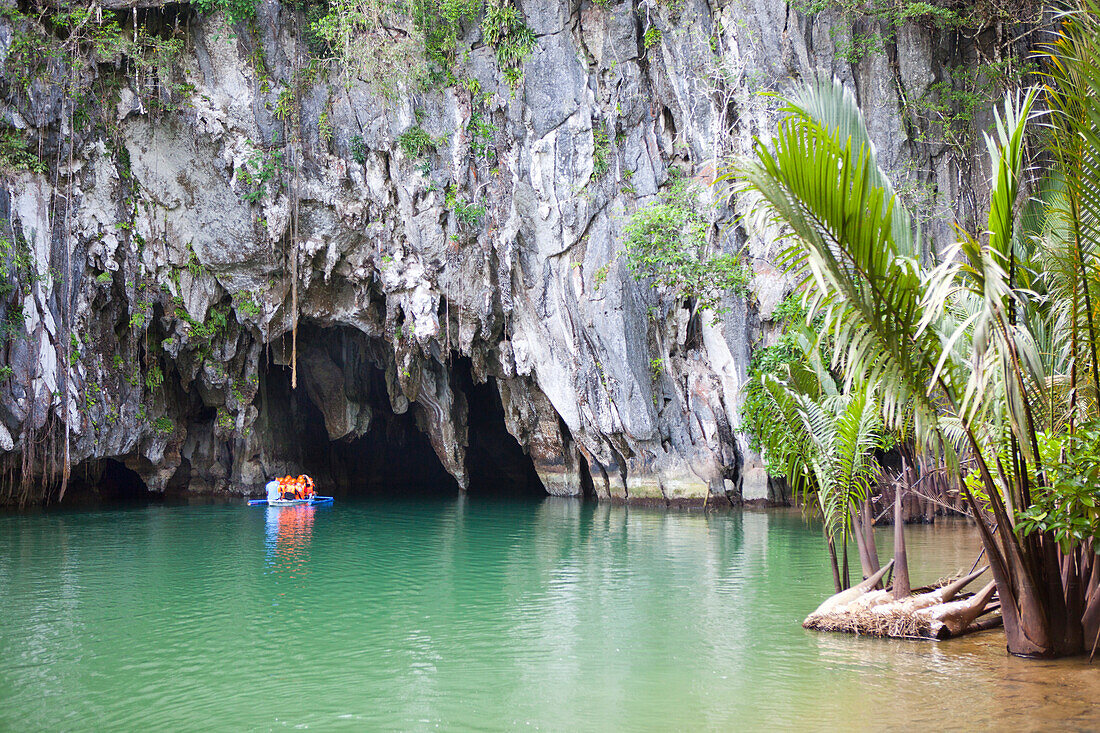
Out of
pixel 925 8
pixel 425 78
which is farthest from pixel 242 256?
pixel 925 8

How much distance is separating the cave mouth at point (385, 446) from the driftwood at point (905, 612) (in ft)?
57.7

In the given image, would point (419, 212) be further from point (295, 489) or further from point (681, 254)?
point (295, 489)

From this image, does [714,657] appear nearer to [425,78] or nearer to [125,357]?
[425,78]

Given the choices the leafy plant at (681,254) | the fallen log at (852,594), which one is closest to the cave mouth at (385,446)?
the leafy plant at (681,254)

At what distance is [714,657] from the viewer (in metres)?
5.31

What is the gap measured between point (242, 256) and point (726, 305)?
1058 cm

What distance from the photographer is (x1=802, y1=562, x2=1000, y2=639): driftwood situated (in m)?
5.47

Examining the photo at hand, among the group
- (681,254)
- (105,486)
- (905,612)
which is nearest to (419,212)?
(681,254)

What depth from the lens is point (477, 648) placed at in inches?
225

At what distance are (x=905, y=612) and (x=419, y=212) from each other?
569 inches

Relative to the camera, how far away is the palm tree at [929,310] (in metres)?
3.72

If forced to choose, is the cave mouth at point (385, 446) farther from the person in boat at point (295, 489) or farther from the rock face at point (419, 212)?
the rock face at point (419, 212)

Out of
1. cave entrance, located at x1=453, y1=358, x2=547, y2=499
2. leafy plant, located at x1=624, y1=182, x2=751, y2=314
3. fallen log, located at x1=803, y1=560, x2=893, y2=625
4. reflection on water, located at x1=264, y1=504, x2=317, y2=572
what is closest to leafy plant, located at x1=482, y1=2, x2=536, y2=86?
leafy plant, located at x1=624, y1=182, x2=751, y2=314

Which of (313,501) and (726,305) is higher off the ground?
(726,305)
